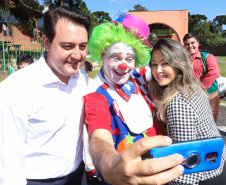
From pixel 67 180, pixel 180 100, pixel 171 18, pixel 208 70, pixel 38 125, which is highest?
pixel 171 18

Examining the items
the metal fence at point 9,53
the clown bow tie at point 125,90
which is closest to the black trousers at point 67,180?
the clown bow tie at point 125,90

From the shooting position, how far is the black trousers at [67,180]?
1.32 meters

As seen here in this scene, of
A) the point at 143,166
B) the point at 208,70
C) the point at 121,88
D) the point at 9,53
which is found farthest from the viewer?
A: the point at 9,53

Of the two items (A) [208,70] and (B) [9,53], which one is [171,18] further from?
(A) [208,70]

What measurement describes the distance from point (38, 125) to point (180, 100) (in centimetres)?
95

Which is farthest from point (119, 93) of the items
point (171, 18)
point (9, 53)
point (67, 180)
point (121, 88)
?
point (171, 18)

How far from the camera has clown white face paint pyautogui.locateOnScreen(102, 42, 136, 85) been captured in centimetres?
150

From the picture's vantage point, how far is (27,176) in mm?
1300

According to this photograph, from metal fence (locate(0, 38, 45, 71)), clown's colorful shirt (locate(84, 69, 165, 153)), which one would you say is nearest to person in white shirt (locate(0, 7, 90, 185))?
clown's colorful shirt (locate(84, 69, 165, 153))

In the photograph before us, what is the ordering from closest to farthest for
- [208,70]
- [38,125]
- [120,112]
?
[38,125], [120,112], [208,70]

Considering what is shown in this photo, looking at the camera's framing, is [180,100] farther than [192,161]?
Yes

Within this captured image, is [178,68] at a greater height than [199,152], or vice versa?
[178,68]

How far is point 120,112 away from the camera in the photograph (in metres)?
1.41

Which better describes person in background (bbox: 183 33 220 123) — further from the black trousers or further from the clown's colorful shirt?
the black trousers
